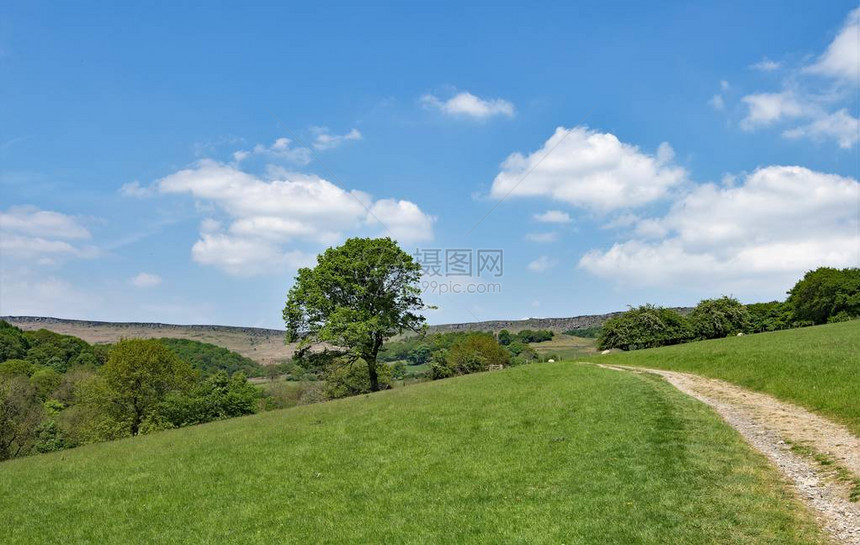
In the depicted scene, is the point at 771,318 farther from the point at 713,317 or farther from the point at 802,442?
the point at 802,442

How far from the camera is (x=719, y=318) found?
3986 inches

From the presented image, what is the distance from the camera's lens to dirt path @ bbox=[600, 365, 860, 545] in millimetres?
11570

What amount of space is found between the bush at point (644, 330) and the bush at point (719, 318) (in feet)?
8.22

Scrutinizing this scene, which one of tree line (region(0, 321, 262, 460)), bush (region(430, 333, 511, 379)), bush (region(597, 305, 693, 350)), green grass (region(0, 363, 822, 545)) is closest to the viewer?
green grass (region(0, 363, 822, 545))

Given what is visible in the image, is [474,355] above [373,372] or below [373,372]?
below

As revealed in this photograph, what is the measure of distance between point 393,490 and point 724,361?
30.0m

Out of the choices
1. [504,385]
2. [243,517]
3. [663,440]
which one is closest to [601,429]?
[663,440]

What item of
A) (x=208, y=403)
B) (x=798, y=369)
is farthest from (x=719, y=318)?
(x=208, y=403)

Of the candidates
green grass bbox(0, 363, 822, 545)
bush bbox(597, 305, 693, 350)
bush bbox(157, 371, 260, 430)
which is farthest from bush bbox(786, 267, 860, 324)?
bush bbox(157, 371, 260, 430)

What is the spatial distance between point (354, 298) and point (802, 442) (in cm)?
4068

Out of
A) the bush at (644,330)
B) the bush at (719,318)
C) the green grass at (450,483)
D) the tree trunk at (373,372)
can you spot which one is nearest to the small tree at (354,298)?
the tree trunk at (373,372)

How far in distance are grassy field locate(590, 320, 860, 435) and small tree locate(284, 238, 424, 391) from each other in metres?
25.0

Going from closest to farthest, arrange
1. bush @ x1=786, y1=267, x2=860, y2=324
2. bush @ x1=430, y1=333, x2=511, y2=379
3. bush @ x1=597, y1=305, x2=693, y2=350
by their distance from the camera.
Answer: bush @ x1=597, y1=305, x2=693, y2=350, bush @ x1=786, y1=267, x2=860, y2=324, bush @ x1=430, y1=333, x2=511, y2=379

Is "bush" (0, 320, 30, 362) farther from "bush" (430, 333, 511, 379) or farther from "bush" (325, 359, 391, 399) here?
"bush" (430, 333, 511, 379)
